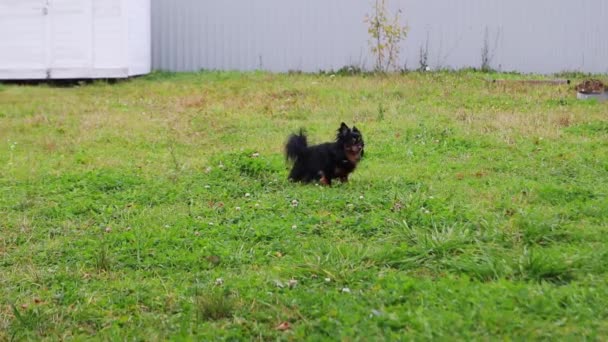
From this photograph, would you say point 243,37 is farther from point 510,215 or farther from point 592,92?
point 510,215

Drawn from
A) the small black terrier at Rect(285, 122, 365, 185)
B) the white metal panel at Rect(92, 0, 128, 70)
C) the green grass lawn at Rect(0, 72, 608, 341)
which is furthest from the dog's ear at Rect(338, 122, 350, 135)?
the white metal panel at Rect(92, 0, 128, 70)

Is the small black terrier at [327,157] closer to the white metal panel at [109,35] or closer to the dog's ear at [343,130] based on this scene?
the dog's ear at [343,130]

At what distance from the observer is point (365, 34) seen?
1541 cm

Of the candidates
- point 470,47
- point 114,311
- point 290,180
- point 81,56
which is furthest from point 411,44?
point 114,311

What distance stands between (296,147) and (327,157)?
13.7 inches

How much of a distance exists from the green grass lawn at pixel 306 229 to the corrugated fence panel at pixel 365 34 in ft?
14.8

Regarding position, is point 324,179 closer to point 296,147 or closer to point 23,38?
point 296,147

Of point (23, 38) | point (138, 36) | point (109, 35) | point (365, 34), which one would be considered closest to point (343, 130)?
point (109, 35)

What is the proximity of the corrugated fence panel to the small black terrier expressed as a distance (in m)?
8.37

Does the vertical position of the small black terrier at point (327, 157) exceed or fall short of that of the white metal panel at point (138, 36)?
it falls short

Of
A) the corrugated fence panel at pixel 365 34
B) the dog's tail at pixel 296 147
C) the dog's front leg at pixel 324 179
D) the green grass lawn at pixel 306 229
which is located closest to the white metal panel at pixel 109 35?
the corrugated fence panel at pixel 365 34

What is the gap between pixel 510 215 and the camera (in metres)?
5.78

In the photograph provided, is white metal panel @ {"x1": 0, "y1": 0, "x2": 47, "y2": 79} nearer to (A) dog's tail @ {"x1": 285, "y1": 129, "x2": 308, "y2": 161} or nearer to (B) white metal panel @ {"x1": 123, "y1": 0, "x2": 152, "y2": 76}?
(B) white metal panel @ {"x1": 123, "y1": 0, "x2": 152, "y2": 76}

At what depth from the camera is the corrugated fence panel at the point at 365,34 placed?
49.4 ft
